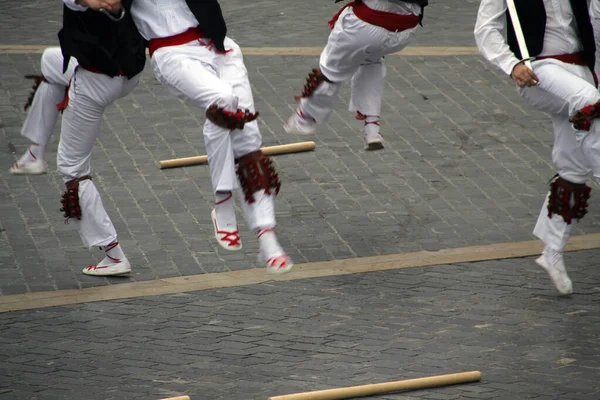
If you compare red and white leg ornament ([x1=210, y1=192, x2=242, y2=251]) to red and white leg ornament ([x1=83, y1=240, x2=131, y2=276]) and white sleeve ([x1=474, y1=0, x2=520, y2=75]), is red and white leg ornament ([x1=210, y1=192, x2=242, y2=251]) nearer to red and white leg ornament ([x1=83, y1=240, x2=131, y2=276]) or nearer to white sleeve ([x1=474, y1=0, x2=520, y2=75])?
red and white leg ornament ([x1=83, y1=240, x2=131, y2=276])

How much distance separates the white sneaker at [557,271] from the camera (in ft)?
26.0

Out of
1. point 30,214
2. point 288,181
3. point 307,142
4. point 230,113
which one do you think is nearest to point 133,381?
point 230,113

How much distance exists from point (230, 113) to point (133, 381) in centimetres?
164

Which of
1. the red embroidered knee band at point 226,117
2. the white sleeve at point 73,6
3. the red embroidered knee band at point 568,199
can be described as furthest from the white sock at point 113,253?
the red embroidered knee band at point 568,199

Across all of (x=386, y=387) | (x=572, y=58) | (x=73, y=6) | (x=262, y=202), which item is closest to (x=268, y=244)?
(x=262, y=202)

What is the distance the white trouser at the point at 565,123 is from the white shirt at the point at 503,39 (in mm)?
125

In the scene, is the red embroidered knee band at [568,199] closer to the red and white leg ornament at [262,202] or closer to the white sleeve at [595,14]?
the white sleeve at [595,14]

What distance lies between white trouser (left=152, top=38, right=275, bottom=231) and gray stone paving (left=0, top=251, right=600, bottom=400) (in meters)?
0.81

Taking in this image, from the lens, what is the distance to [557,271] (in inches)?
313

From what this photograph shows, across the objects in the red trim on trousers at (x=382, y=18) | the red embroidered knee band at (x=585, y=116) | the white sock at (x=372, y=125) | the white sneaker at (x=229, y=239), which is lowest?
the white sock at (x=372, y=125)

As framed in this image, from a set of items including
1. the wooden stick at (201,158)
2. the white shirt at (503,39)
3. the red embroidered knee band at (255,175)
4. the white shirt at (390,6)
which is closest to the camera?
the red embroidered knee band at (255,175)

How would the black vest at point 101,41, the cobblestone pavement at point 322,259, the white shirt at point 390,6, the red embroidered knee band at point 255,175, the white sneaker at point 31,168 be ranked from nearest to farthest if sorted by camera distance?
1. the cobblestone pavement at point 322,259
2. the red embroidered knee band at point 255,175
3. the black vest at point 101,41
4. the white sneaker at point 31,168
5. the white shirt at point 390,6

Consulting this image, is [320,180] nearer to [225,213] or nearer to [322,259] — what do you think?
[322,259]

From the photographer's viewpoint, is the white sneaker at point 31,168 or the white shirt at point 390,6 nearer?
the white sneaker at point 31,168
